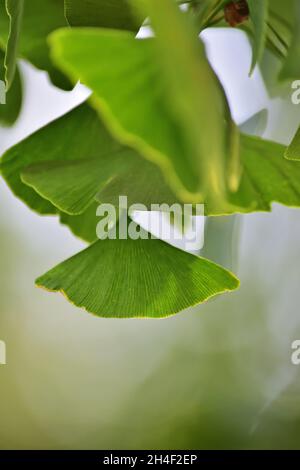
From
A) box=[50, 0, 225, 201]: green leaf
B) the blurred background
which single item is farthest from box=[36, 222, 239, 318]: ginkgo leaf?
the blurred background

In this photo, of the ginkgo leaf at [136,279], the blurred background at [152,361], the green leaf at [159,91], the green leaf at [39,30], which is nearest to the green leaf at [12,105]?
the green leaf at [39,30]

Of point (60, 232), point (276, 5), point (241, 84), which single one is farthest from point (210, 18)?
point (60, 232)

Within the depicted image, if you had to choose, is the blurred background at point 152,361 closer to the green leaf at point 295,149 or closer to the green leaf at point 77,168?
the green leaf at point 77,168

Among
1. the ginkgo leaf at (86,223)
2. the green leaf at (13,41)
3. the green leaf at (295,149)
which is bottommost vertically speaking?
the ginkgo leaf at (86,223)

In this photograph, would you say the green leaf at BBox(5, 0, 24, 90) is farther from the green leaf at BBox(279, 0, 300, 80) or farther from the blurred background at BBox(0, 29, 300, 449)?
the blurred background at BBox(0, 29, 300, 449)

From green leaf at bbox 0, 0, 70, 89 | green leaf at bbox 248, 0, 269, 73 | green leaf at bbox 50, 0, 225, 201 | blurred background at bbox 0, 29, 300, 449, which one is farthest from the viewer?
blurred background at bbox 0, 29, 300, 449

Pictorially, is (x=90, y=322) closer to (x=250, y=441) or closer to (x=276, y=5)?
(x=250, y=441)
